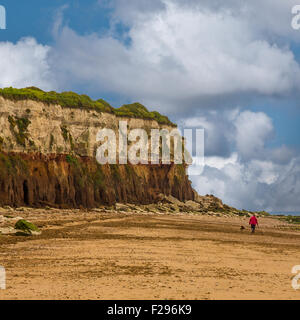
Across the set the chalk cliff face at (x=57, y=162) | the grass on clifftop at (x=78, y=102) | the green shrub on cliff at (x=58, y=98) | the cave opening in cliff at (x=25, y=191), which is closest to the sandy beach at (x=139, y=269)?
the cave opening in cliff at (x=25, y=191)

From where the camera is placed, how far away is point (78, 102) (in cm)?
6594

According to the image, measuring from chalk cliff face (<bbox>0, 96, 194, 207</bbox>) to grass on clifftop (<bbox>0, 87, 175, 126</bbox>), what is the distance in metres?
0.72

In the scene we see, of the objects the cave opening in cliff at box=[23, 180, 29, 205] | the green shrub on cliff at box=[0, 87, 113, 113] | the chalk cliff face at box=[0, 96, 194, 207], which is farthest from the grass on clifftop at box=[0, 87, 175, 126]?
the cave opening in cliff at box=[23, 180, 29, 205]

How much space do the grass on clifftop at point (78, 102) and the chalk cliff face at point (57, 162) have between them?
72 cm

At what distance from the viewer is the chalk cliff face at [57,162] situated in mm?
48781

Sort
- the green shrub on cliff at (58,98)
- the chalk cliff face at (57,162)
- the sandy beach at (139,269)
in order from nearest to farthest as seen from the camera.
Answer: the sandy beach at (139,269) → the chalk cliff face at (57,162) → the green shrub on cliff at (58,98)

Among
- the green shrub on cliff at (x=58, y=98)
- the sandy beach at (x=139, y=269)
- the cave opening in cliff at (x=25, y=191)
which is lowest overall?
the sandy beach at (x=139, y=269)

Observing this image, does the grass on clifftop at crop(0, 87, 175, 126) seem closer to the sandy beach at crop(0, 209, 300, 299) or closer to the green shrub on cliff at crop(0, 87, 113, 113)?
the green shrub on cliff at crop(0, 87, 113, 113)

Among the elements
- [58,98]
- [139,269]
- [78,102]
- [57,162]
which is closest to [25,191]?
[57,162]

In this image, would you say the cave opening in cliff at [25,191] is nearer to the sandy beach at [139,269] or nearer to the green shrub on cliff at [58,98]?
the green shrub on cliff at [58,98]

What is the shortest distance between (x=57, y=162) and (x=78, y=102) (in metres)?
13.8

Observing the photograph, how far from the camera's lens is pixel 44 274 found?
10.7m

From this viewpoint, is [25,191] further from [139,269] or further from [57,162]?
[139,269]

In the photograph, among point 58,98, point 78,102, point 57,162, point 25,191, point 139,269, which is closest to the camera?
point 139,269
